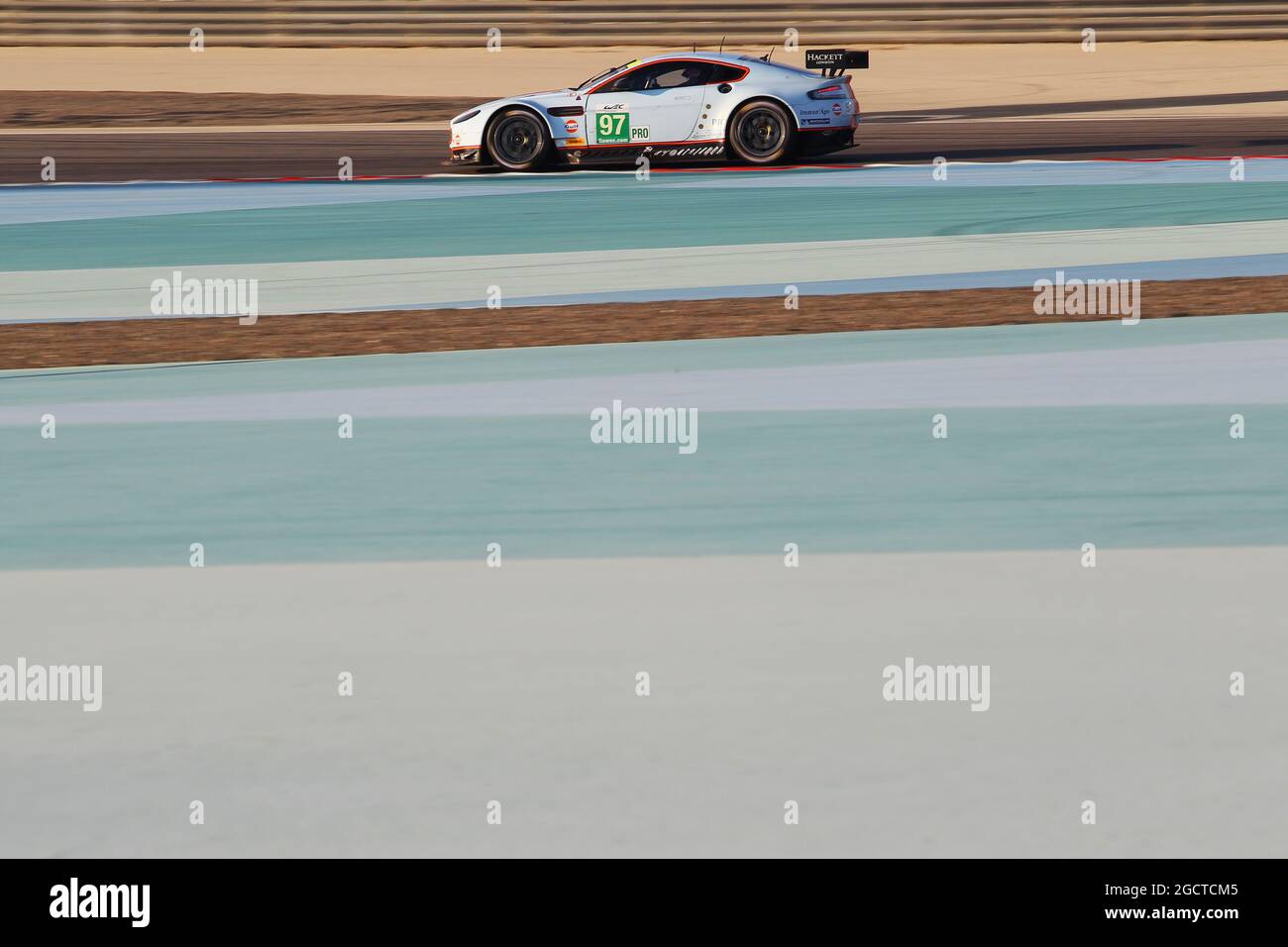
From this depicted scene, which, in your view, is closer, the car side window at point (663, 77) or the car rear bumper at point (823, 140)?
the car rear bumper at point (823, 140)

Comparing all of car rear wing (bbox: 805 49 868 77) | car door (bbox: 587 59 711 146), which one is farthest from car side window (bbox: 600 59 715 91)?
car rear wing (bbox: 805 49 868 77)

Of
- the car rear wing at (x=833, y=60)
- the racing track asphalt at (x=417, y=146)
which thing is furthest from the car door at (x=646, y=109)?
the racing track asphalt at (x=417, y=146)

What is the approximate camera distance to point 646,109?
63.7 feet

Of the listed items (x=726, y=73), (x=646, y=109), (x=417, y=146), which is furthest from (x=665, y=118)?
(x=417, y=146)

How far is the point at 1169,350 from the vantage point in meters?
10.3

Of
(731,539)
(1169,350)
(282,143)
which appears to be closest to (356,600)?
(731,539)

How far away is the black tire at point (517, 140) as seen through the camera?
19484 mm

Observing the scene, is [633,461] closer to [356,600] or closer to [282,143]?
[356,600]

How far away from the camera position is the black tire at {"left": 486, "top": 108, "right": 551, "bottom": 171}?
1948 centimetres

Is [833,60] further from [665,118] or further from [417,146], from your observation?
[417,146]

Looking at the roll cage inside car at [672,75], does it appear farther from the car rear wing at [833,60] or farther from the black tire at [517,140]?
the car rear wing at [833,60]

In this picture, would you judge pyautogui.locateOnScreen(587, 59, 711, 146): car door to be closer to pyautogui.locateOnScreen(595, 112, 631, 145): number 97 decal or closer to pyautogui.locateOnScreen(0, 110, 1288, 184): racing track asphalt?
pyautogui.locateOnScreen(595, 112, 631, 145): number 97 decal

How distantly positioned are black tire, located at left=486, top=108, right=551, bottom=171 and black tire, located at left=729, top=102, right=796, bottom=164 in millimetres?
1989

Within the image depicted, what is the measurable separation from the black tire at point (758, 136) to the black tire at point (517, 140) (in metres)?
1.99
